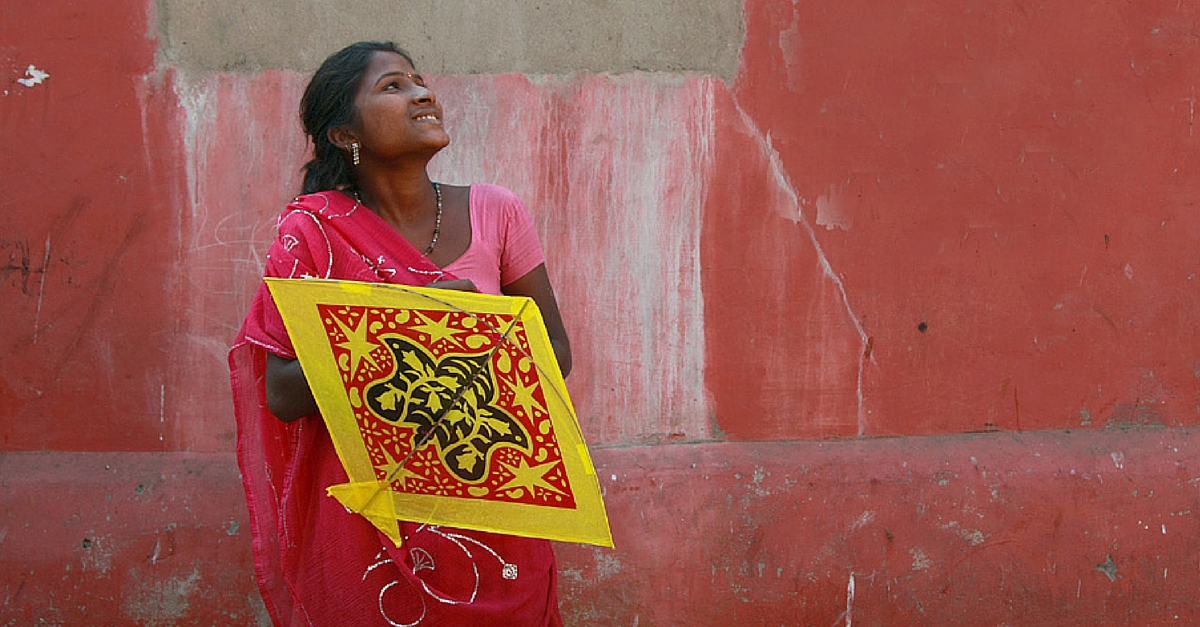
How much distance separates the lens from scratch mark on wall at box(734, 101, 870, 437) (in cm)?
303

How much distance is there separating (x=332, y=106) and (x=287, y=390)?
21.9 inches

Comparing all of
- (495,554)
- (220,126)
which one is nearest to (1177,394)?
(495,554)

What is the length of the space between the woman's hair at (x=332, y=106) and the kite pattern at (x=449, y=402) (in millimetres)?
498

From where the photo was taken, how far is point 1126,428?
3.18 meters

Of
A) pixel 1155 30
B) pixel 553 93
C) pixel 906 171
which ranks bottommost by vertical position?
pixel 906 171

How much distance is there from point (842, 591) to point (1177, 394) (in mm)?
1227

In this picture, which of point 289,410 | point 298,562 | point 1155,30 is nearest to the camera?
point 289,410

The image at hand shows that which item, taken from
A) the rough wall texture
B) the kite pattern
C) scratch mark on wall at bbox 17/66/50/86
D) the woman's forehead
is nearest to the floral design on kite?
the kite pattern

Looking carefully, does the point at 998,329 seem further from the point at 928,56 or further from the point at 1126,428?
the point at 928,56

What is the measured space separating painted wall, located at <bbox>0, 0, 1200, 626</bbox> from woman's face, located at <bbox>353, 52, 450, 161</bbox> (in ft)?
3.32

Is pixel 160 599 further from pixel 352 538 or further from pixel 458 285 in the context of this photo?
pixel 458 285

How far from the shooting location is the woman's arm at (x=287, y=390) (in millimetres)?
1771

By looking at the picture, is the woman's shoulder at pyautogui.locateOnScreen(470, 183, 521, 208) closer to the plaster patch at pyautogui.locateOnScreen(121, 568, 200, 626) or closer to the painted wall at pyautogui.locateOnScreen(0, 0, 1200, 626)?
the painted wall at pyautogui.locateOnScreen(0, 0, 1200, 626)

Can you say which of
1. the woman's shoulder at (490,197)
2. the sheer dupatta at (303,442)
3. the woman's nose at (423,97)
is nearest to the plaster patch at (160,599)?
the sheer dupatta at (303,442)
